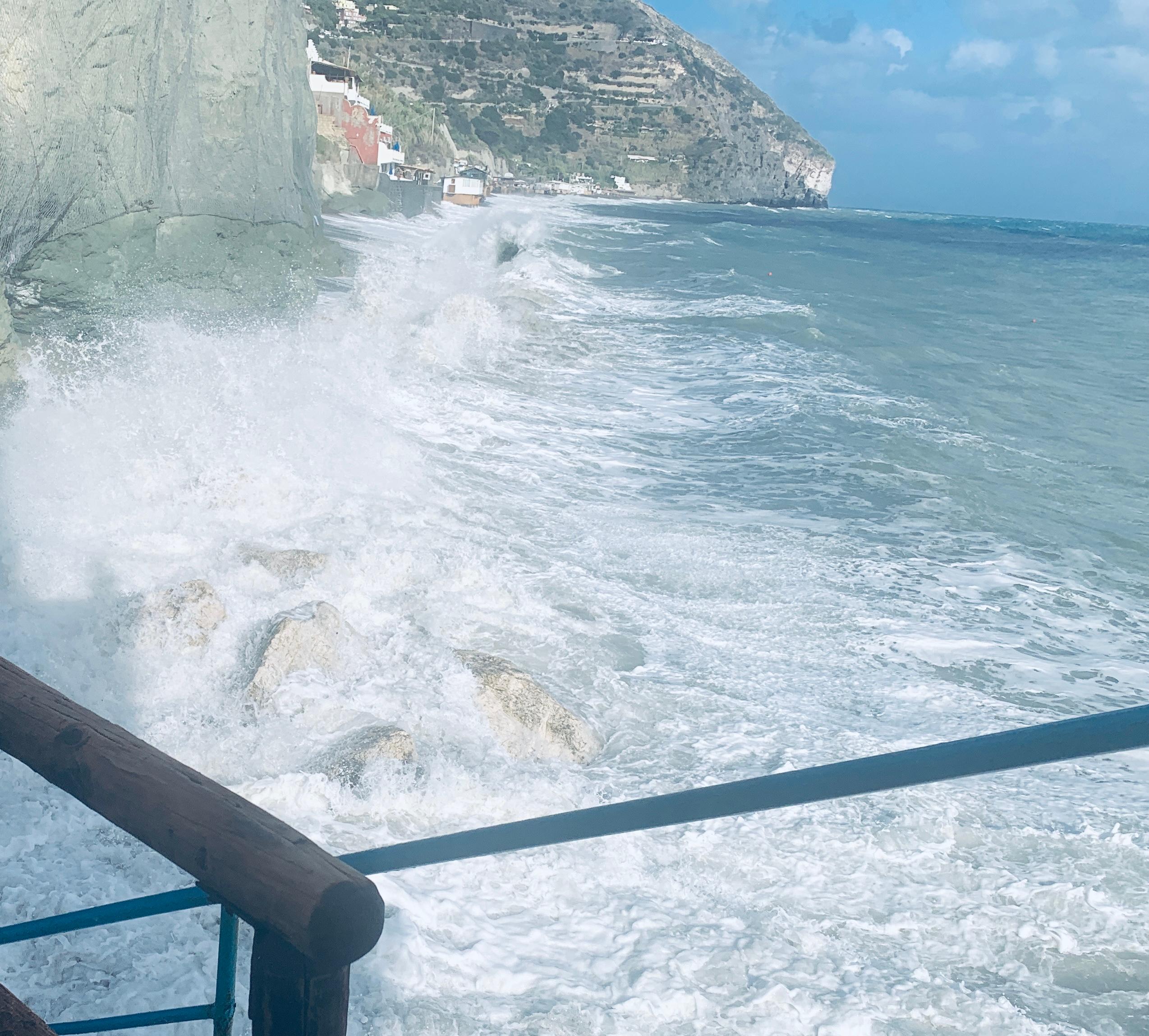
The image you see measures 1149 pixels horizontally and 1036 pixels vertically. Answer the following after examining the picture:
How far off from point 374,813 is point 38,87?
9.33 metres

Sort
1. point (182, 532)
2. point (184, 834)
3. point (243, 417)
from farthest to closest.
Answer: point (243, 417)
point (182, 532)
point (184, 834)

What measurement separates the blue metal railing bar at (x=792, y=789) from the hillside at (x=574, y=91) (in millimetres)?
100991

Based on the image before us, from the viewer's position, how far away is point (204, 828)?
1284mm

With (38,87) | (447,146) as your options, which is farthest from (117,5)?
(447,146)

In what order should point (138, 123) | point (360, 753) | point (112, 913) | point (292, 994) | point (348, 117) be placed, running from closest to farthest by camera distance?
point (292, 994)
point (112, 913)
point (360, 753)
point (138, 123)
point (348, 117)

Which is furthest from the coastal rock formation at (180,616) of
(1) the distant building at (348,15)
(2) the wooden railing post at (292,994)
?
(1) the distant building at (348,15)

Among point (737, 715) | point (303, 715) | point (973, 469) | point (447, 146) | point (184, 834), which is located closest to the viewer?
point (184, 834)

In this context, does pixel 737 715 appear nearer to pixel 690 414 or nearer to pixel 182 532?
pixel 182 532

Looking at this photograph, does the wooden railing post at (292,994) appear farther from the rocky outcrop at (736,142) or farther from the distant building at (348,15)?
the rocky outcrop at (736,142)

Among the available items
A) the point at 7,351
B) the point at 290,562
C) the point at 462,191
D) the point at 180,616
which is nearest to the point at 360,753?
the point at 180,616

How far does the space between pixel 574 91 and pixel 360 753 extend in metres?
128

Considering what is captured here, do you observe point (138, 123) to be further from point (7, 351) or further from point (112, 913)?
point (112, 913)

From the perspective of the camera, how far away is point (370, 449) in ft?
30.4

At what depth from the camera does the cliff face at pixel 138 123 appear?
33.4 ft
